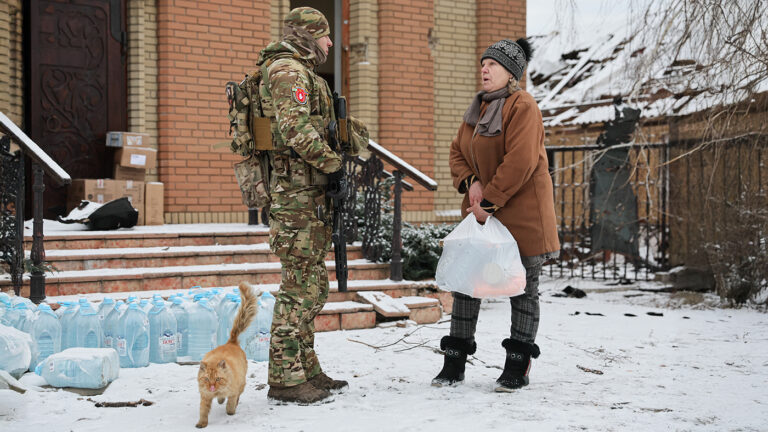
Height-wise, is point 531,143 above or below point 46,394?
above

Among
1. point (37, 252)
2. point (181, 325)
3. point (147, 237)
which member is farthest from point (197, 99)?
point (181, 325)

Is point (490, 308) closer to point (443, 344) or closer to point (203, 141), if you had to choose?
point (443, 344)

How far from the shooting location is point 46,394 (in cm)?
394

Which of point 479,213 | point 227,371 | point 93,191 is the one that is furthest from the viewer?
point 93,191

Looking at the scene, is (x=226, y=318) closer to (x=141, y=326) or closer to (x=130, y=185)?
(x=141, y=326)

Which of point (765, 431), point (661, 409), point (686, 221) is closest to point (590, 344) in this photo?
point (661, 409)

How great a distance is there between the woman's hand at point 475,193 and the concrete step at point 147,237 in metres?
3.85

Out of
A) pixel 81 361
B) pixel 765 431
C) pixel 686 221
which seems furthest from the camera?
pixel 686 221

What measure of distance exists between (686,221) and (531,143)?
5.44 meters

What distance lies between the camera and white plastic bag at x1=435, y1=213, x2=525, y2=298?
3.79 meters

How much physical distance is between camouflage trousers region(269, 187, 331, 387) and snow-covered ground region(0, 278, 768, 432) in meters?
0.22

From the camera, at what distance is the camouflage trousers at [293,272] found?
3.73 meters

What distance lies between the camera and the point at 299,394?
3756 millimetres

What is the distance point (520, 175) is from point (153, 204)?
5.41 meters
